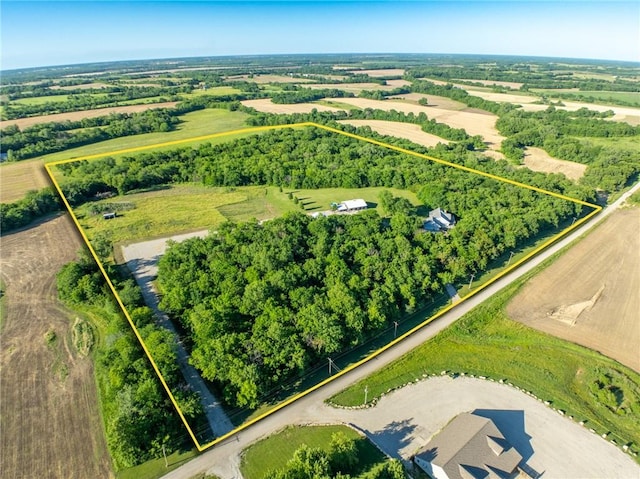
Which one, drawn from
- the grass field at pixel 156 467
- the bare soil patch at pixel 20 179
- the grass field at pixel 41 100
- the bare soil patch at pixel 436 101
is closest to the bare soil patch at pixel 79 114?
the grass field at pixel 41 100

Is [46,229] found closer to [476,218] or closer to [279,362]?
[279,362]

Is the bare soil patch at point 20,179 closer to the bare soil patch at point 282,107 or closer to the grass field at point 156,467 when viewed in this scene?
the grass field at point 156,467

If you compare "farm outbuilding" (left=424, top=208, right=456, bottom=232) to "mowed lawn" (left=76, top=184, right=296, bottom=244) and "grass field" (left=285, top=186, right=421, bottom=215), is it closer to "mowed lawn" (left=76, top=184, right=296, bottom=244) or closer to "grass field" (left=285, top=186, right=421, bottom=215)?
"grass field" (left=285, top=186, right=421, bottom=215)

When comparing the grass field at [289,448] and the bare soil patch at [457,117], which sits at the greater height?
the bare soil patch at [457,117]

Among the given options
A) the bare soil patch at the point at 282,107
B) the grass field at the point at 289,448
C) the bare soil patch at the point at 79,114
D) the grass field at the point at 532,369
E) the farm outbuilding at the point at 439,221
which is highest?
the bare soil patch at the point at 79,114

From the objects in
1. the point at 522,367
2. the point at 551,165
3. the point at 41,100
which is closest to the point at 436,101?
the point at 551,165

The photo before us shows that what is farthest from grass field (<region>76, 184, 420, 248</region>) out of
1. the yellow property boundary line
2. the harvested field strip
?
the harvested field strip

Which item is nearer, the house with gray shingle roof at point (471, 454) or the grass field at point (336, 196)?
the house with gray shingle roof at point (471, 454)
